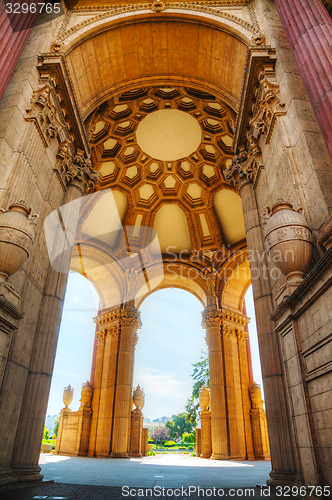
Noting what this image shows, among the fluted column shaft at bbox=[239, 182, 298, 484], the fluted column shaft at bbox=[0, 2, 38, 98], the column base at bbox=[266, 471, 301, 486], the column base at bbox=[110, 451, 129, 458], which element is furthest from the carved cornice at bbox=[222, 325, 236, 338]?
the fluted column shaft at bbox=[0, 2, 38, 98]

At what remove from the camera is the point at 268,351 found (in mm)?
6430

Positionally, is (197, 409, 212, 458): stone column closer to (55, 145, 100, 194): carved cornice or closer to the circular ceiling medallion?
(55, 145, 100, 194): carved cornice

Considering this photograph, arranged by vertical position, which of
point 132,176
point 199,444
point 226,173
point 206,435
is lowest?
point 199,444

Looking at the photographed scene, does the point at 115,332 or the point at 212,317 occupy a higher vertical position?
the point at 212,317

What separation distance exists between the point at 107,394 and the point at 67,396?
280 centimetres

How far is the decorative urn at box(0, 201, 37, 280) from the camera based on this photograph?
4848 millimetres

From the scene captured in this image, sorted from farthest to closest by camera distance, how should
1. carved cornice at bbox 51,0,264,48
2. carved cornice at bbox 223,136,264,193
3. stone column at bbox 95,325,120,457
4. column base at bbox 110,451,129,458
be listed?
stone column at bbox 95,325,120,457 → column base at bbox 110,451,129,458 → carved cornice at bbox 51,0,264,48 → carved cornice at bbox 223,136,264,193

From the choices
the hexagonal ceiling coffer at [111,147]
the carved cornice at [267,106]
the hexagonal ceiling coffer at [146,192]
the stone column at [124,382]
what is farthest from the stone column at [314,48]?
the stone column at [124,382]

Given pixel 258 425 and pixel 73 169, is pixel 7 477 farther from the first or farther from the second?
pixel 258 425

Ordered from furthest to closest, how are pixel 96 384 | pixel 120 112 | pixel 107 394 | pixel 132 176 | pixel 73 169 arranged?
pixel 132 176 < pixel 96 384 < pixel 107 394 < pixel 120 112 < pixel 73 169

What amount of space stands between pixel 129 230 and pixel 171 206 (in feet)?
9.92

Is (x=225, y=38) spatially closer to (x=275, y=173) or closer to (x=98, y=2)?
(x=98, y=2)

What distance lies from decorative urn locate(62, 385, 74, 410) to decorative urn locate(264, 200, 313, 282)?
16257mm

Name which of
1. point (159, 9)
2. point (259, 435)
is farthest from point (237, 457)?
point (159, 9)
